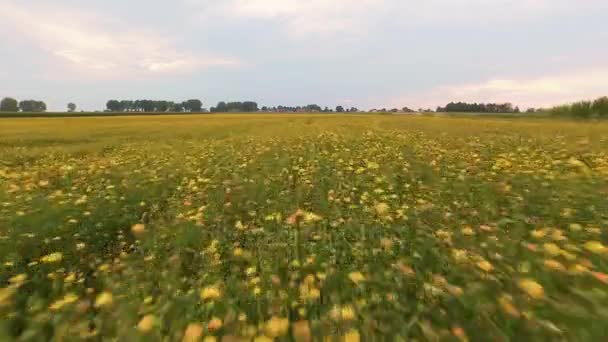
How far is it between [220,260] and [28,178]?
8807 millimetres

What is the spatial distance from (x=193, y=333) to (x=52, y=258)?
2.85 metres

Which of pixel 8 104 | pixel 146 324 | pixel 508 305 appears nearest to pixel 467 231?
pixel 508 305

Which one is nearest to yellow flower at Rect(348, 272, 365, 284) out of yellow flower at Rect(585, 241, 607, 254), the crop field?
the crop field

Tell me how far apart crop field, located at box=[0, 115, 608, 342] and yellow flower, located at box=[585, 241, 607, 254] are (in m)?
0.02

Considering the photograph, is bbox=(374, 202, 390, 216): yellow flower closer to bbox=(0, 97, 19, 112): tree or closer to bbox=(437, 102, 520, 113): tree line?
bbox=(437, 102, 520, 113): tree line

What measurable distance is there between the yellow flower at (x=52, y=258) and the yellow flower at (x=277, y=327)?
3.38 meters

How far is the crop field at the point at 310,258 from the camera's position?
309cm

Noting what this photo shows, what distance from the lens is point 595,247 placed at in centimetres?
425

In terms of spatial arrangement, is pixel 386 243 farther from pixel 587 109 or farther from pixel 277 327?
pixel 587 109

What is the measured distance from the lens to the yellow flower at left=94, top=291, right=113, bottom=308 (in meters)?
3.44

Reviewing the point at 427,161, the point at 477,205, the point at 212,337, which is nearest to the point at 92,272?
the point at 212,337

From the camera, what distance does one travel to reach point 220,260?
4.36 meters

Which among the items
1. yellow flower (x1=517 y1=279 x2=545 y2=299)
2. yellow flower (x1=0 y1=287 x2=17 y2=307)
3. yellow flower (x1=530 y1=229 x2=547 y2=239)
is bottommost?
yellow flower (x1=0 y1=287 x2=17 y2=307)

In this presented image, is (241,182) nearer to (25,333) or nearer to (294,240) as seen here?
(294,240)
